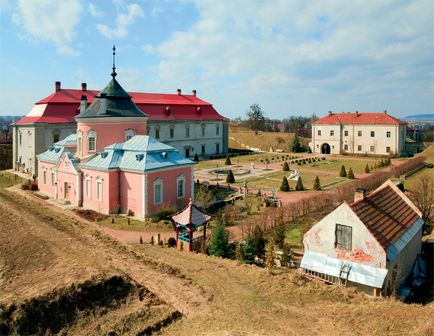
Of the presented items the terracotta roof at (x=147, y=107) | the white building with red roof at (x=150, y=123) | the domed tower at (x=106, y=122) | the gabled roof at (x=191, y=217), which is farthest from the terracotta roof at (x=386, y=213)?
the terracotta roof at (x=147, y=107)

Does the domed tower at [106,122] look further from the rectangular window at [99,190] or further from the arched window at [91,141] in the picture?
the rectangular window at [99,190]

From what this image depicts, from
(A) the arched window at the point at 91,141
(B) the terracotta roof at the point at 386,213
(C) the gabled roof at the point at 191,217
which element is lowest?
(C) the gabled roof at the point at 191,217

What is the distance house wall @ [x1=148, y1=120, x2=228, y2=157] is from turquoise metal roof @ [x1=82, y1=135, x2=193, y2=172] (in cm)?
2286

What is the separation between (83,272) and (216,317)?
491 cm

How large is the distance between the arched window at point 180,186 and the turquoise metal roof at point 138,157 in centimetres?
90

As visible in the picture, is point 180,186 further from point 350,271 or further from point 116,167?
point 350,271

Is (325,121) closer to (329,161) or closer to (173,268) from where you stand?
(329,161)

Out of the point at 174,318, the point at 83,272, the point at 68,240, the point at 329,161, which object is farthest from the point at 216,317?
the point at 329,161

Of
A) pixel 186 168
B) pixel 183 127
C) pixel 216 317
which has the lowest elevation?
pixel 216 317

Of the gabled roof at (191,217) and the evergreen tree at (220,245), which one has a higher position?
the gabled roof at (191,217)

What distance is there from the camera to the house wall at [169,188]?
24.6 metres

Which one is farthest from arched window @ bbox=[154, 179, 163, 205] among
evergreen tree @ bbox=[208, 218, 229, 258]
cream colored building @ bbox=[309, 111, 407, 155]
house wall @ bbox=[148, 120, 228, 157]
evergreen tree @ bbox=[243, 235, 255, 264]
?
cream colored building @ bbox=[309, 111, 407, 155]

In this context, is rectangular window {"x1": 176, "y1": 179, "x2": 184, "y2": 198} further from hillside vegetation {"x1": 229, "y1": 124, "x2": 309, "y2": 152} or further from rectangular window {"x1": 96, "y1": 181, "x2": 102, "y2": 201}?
hillside vegetation {"x1": 229, "y1": 124, "x2": 309, "y2": 152}

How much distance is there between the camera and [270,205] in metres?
27.3
